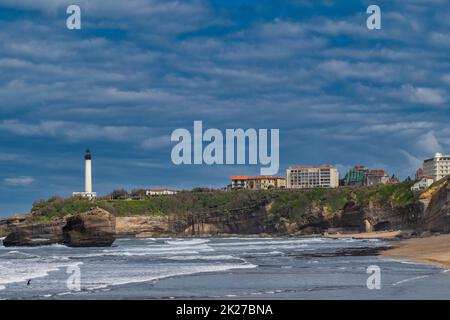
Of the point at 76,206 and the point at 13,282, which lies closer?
the point at 13,282

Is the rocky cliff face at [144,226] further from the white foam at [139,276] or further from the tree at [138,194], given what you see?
the white foam at [139,276]

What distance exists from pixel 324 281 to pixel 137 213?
430ft

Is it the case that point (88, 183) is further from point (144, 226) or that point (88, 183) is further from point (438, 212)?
point (438, 212)

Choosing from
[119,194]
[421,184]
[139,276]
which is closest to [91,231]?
[139,276]

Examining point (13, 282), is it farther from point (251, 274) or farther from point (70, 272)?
point (251, 274)

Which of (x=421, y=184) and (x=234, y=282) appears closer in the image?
(x=234, y=282)

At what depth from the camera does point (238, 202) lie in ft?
516

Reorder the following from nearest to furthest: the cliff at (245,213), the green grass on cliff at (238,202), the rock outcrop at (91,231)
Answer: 1. the rock outcrop at (91,231)
2. the cliff at (245,213)
3. the green grass on cliff at (238,202)

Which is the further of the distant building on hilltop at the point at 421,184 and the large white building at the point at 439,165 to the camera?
the large white building at the point at 439,165

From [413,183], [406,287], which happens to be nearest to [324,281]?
[406,287]

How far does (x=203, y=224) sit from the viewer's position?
159 metres

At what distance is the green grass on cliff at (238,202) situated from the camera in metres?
132

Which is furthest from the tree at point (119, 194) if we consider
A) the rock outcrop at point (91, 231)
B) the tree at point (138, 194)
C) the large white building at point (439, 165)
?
the rock outcrop at point (91, 231)

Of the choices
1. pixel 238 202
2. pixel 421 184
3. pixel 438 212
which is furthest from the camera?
pixel 238 202
